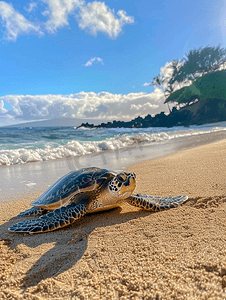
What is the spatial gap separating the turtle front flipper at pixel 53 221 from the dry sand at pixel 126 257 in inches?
2.9

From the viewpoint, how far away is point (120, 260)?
4.62ft

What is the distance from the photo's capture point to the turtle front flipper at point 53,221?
216cm

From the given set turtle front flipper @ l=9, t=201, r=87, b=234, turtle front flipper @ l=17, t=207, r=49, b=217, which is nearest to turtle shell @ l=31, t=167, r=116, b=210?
turtle front flipper @ l=17, t=207, r=49, b=217

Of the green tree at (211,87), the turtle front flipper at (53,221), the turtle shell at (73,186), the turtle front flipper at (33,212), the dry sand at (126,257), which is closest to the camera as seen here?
the dry sand at (126,257)

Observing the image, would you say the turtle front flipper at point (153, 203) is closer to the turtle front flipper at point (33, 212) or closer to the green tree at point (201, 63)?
the turtle front flipper at point (33, 212)

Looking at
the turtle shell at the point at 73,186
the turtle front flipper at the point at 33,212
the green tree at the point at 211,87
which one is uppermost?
the green tree at the point at 211,87

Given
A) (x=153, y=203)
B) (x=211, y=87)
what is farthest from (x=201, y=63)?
(x=153, y=203)

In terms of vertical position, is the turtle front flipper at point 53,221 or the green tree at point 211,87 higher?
the green tree at point 211,87

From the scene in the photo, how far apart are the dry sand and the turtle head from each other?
29 cm

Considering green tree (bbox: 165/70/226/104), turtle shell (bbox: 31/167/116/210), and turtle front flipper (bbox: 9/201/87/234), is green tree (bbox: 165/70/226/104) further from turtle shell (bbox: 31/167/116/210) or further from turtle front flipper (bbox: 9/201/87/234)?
turtle front flipper (bbox: 9/201/87/234)

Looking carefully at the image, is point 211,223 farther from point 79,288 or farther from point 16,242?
point 16,242

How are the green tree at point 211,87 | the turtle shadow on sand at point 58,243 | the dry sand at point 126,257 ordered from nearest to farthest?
the dry sand at point 126,257, the turtle shadow on sand at point 58,243, the green tree at point 211,87

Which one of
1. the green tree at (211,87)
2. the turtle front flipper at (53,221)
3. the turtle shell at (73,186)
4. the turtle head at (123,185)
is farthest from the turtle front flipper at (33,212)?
the green tree at (211,87)

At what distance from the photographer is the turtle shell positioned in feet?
8.50
